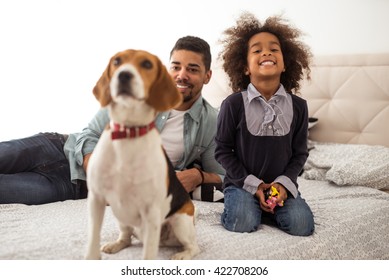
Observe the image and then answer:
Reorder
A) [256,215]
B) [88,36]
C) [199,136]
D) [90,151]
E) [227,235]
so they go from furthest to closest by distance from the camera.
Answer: [88,36] < [199,136] < [90,151] < [256,215] < [227,235]

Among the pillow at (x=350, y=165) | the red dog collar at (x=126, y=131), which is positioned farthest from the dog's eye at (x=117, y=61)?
the pillow at (x=350, y=165)

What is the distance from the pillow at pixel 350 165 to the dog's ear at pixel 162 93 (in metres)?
1.34

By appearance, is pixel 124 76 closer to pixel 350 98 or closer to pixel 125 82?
pixel 125 82


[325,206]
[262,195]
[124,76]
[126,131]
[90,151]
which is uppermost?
[124,76]

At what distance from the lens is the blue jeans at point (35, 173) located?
56.4 inches

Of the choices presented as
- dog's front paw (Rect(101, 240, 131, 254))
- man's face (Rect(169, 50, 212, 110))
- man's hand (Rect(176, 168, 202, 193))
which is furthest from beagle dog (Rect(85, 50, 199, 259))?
man's face (Rect(169, 50, 212, 110))

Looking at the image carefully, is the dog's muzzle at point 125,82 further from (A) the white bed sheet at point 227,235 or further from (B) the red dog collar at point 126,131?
(A) the white bed sheet at point 227,235

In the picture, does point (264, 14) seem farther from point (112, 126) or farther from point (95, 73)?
point (112, 126)

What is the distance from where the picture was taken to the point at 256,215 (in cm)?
125

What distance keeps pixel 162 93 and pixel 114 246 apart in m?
0.41

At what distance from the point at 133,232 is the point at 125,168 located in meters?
0.27

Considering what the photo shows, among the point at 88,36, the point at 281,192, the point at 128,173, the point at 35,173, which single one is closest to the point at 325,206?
the point at 281,192

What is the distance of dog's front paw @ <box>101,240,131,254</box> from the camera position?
2.90ft

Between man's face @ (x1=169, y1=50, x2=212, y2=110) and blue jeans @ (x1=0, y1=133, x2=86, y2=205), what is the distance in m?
0.57
